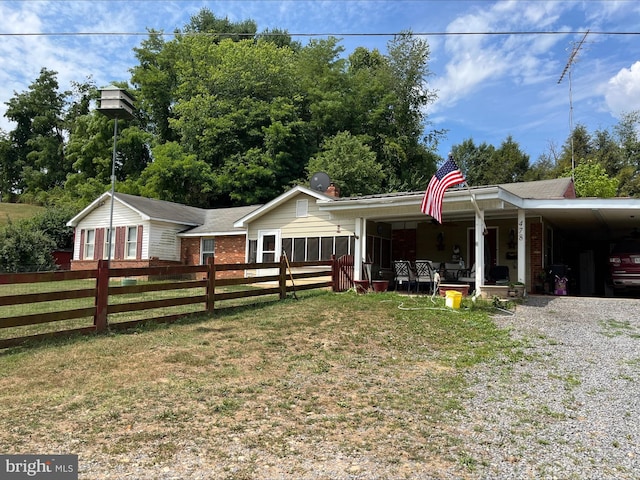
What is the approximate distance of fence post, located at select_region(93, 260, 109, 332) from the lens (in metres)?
7.30

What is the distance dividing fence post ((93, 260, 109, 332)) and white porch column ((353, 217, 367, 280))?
25.7 ft

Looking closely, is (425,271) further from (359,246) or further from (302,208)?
(302,208)

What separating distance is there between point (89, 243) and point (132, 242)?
323 centimetres

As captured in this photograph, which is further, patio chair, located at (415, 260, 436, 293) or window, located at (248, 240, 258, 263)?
window, located at (248, 240, 258, 263)

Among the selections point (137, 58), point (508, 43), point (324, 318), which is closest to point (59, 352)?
point (324, 318)

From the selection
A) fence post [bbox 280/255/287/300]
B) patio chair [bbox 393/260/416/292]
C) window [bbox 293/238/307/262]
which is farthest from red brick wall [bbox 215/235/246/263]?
patio chair [bbox 393/260/416/292]

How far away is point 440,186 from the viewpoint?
1034 cm

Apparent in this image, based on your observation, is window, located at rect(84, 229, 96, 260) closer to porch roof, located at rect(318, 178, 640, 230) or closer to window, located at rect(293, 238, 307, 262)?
window, located at rect(293, 238, 307, 262)

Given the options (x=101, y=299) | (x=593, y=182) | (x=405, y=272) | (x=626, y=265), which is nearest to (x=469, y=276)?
(x=405, y=272)

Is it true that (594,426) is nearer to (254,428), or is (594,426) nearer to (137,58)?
(254,428)

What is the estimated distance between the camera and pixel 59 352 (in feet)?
20.1

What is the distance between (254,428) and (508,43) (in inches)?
441

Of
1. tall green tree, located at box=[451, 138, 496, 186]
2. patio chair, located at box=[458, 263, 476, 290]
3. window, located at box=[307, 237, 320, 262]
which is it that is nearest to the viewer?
patio chair, located at box=[458, 263, 476, 290]

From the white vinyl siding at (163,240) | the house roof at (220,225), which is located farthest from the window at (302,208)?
the white vinyl siding at (163,240)
